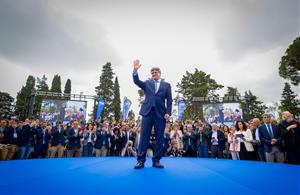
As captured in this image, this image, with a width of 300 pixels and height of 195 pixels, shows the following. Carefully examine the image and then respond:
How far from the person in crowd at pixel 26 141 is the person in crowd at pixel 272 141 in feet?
26.2

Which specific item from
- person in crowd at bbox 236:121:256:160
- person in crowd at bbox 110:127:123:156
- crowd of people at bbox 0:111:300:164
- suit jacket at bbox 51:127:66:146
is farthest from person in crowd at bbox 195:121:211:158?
suit jacket at bbox 51:127:66:146

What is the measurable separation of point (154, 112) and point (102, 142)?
4829 millimetres

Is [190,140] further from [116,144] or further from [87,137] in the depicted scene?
[87,137]

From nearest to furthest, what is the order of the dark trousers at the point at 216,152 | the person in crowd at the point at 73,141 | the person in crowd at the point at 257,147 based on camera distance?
the person in crowd at the point at 257,147 < the dark trousers at the point at 216,152 < the person in crowd at the point at 73,141

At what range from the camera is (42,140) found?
23.9 feet

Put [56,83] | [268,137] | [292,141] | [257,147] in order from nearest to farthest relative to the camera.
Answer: [292,141]
[268,137]
[257,147]
[56,83]

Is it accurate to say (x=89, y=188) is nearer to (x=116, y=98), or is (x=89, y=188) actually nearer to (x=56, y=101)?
(x=56, y=101)

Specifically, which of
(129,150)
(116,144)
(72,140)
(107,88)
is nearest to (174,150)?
(129,150)

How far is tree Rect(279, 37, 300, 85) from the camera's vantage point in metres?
19.4

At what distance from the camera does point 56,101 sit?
69.0ft

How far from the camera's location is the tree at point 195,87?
31.0 meters

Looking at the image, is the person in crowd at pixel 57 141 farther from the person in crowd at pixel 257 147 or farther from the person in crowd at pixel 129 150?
the person in crowd at pixel 257 147

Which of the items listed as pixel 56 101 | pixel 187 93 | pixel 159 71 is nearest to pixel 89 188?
pixel 159 71

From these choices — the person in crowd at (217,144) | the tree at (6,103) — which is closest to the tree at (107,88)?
the tree at (6,103)
